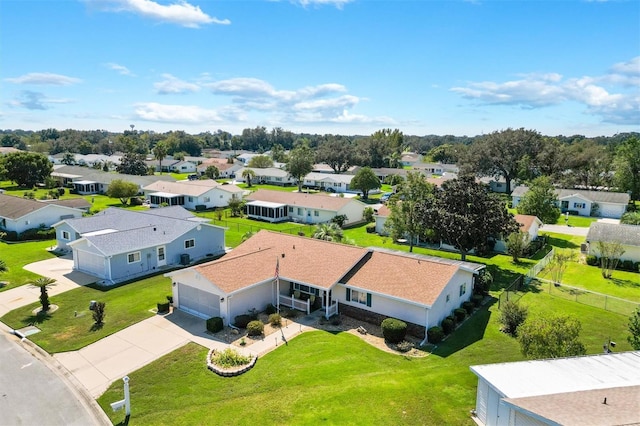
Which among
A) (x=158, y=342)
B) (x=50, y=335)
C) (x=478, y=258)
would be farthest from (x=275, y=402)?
(x=478, y=258)

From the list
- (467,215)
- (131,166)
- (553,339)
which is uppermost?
(131,166)

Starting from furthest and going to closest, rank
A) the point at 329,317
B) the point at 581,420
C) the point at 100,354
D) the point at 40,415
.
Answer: the point at 329,317
the point at 100,354
the point at 40,415
the point at 581,420

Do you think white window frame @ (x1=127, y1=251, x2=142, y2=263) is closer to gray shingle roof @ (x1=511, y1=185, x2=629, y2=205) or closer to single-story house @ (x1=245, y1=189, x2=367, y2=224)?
single-story house @ (x1=245, y1=189, x2=367, y2=224)

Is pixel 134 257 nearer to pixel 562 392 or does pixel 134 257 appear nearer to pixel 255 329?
pixel 255 329

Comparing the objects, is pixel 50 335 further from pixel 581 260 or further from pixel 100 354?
pixel 581 260

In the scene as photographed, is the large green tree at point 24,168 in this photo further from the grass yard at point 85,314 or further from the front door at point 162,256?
the grass yard at point 85,314

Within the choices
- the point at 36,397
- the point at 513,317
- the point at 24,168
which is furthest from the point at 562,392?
the point at 24,168

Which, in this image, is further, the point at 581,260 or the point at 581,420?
the point at 581,260
